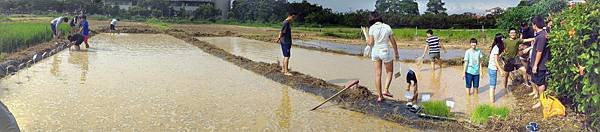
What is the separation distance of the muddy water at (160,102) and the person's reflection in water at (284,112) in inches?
0.5

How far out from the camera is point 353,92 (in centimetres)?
793

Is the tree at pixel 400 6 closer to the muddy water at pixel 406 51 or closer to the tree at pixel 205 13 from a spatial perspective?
the tree at pixel 205 13

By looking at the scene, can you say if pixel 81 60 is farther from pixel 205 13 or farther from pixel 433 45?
pixel 205 13

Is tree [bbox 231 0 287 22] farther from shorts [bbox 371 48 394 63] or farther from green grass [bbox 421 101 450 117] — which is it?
green grass [bbox 421 101 450 117]

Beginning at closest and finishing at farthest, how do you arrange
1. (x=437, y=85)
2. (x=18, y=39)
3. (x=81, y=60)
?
(x=437, y=85) → (x=81, y=60) → (x=18, y=39)

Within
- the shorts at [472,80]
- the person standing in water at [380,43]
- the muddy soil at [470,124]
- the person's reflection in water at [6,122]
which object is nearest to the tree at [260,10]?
the muddy soil at [470,124]

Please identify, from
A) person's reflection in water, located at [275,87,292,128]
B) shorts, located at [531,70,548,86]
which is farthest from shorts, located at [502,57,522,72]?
person's reflection in water, located at [275,87,292,128]

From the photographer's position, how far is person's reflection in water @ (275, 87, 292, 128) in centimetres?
638

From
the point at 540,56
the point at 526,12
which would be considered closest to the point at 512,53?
the point at 540,56

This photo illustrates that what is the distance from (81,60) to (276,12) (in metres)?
57.4

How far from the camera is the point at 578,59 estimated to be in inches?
227

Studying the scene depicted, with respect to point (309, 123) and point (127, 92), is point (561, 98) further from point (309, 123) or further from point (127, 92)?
point (127, 92)

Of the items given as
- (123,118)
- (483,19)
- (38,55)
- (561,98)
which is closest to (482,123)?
(561,98)

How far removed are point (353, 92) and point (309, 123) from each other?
1683mm
